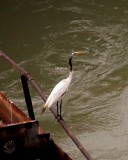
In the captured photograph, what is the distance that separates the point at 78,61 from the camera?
850 cm

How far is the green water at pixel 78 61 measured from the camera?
6492 mm

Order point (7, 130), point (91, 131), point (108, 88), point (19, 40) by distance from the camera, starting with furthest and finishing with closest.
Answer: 1. point (19, 40)
2. point (108, 88)
3. point (91, 131)
4. point (7, 130)

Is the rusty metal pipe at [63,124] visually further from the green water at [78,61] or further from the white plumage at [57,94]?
the green water at [78,61]

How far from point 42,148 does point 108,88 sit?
3.36m

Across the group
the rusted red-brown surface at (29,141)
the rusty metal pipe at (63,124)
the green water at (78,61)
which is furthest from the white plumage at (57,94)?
the green water at (78,61)

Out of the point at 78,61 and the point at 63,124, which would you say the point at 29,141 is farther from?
the point at 78,61

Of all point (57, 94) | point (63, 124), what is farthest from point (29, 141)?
point (63, 124)

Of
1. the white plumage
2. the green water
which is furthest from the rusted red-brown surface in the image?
the green water

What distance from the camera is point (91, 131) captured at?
650cm

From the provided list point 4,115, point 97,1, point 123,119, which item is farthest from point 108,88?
point 97,1

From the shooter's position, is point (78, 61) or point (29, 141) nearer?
point (29, 141)

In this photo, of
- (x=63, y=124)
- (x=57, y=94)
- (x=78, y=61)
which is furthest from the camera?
(x=78, y=61)

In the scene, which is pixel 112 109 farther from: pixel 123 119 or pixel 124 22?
pixel 124 22

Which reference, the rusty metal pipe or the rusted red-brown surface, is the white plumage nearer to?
the rusty metal pipe
